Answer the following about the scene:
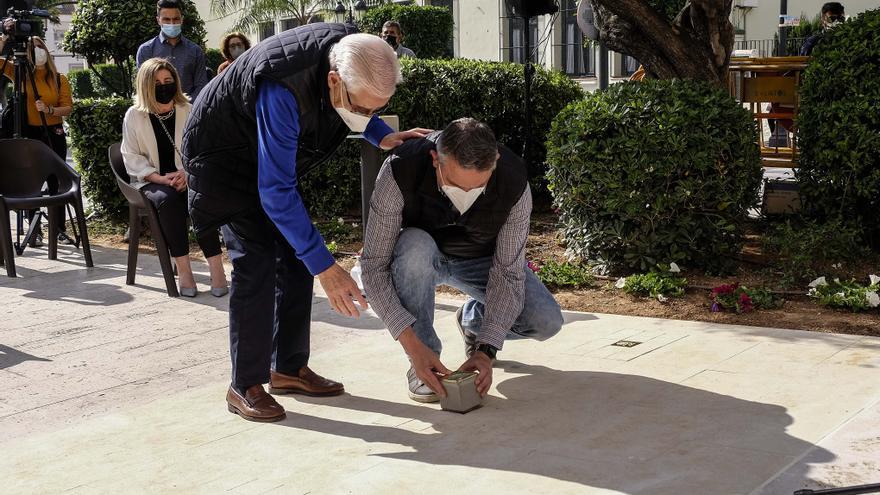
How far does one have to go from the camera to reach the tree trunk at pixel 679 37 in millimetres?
7383

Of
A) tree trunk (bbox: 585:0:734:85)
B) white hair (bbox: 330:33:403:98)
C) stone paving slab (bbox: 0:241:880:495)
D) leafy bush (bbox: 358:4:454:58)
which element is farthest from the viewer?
leafy bush (bbox: 358:4:454:58)

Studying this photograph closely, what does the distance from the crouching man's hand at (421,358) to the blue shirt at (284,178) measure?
479 mm

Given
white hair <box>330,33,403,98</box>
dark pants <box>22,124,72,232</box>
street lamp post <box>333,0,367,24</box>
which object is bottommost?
dark pants <box>22,124,72,232</box>

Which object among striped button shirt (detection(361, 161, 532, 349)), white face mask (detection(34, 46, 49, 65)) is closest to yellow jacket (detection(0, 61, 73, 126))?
white face mask (detection(34, 46, 49, 65))

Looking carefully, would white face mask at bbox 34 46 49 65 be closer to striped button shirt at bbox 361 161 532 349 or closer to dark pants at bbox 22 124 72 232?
dark pants at bbox 22 124 72 232

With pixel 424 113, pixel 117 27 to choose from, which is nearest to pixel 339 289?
pixel 424 113

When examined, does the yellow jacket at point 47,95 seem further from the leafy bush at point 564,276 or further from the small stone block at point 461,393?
the small stone block at point 461,393

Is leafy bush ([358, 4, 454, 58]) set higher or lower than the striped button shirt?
higher

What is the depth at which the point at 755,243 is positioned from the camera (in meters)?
7.33

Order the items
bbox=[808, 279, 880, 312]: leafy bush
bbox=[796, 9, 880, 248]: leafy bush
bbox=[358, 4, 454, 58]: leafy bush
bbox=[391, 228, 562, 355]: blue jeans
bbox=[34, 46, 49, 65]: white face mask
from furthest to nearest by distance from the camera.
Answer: bbox=[358, 4, 454, 58]: leafy bush → bbox=[34, 46, 49, 65]: white face mask → bbox=[796, 9, 880, 248]: leafy bush → bbox=[808, 279, 880, 312]: leafy bush → bbox=[391, 228, 562, 355]: blue jeans

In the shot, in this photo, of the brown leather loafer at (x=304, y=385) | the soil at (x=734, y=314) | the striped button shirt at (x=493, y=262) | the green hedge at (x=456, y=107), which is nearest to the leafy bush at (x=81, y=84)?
the green hedge at (x=456, y=107)

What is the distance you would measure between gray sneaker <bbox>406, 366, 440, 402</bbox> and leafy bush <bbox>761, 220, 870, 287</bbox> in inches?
110

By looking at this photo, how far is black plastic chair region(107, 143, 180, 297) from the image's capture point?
6711 mm

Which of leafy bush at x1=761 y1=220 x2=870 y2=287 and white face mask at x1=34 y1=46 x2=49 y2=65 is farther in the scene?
white face mask at x1=34 y1=46 x2=49 y2=65
